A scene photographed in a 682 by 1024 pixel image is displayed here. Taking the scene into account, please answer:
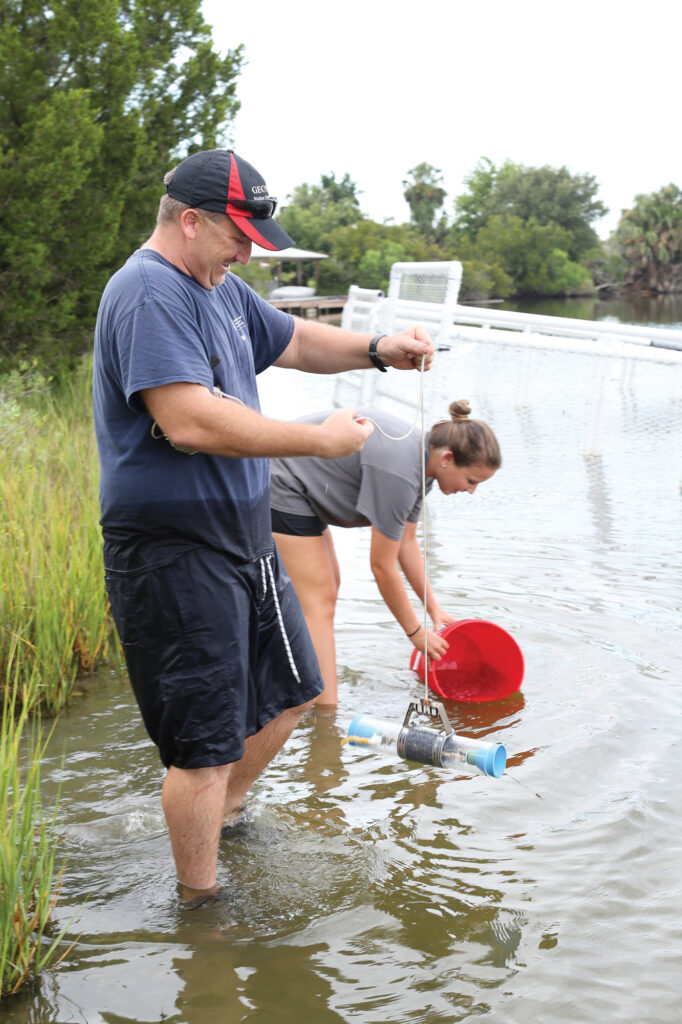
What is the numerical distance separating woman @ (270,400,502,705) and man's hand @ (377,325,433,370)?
0.61m

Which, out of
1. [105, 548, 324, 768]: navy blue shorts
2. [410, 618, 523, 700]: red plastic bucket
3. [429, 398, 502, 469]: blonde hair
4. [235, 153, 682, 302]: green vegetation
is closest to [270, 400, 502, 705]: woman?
[429, 398, 502, 469]: blonde hair

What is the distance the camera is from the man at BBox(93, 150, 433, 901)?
A: 2.52 meters

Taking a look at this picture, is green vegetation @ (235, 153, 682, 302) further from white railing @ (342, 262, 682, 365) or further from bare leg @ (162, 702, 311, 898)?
bare leg @ (162, 702, 311, 898)

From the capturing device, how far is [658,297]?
266 ft

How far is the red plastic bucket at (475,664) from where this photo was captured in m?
4.68

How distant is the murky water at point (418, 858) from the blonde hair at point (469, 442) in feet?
3.90

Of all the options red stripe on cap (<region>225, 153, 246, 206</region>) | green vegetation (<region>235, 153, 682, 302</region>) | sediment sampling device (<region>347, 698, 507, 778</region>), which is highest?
green vegetation (<region>235, 153, 682, 302</region>)

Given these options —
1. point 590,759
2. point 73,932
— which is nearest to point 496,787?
point 590,759

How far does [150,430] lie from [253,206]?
63 centimetres

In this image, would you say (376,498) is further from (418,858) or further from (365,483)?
(418,858)

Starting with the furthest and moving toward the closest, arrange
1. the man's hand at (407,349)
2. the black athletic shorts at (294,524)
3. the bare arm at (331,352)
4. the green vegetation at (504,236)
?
the green vegetation at (504,236) < the black athletic shorts at (294,524) < the bare arm at (331,352) < the man's hand at (407,349)

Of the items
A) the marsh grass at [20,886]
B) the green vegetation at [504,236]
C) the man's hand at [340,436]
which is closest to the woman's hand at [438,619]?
the man's hand at [340,436]

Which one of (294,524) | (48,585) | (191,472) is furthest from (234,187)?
(48,585)

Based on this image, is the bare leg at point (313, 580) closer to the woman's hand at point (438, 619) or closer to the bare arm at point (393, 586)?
the bare arm at point (393, 586)
